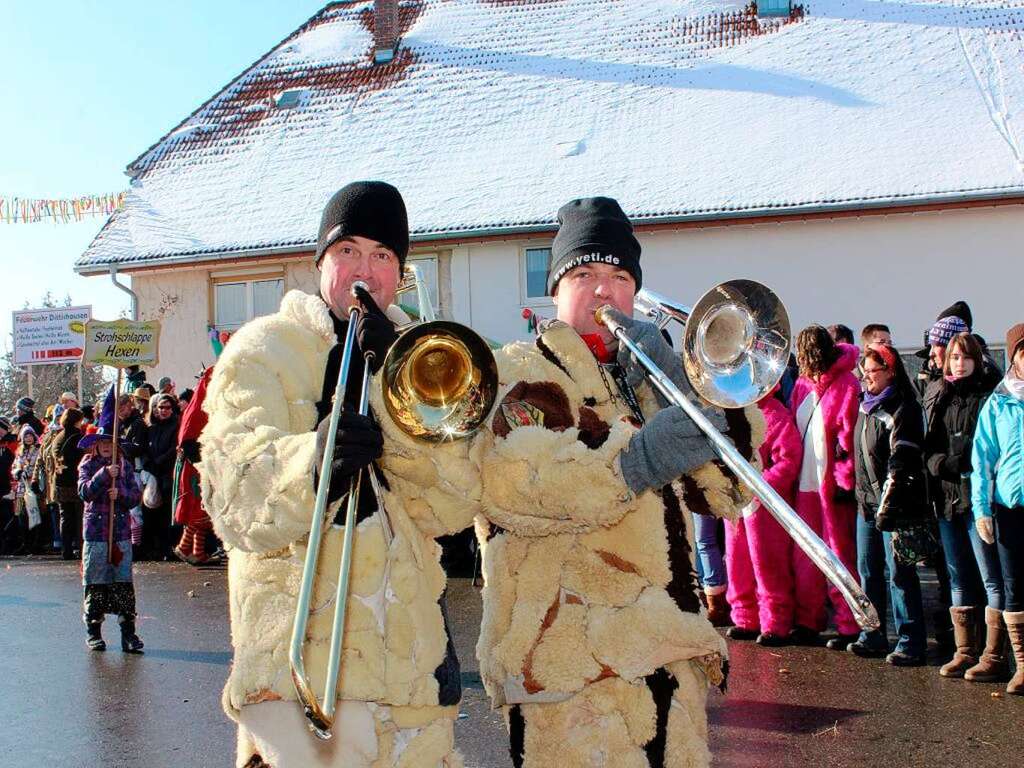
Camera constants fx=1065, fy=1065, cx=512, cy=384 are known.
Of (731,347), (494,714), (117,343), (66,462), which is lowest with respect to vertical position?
(494,714)

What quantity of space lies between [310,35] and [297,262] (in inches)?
Result: 296

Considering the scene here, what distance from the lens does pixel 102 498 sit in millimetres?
8211

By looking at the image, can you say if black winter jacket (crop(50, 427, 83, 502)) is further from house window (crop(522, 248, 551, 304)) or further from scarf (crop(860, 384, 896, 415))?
scarf (crop(860, 384, 896, 415))

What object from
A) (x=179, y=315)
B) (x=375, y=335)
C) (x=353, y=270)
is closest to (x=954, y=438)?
(x=353, y=270)

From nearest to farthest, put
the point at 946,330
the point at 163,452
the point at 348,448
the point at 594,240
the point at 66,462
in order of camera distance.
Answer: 1. the point at 348,448
2. the point at 594,240
3. the point at 946,330
4. the point at 163,452
5. the point at 66,462

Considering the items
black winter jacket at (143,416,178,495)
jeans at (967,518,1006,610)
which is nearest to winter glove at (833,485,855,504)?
jeans at (967,518,1006,610)

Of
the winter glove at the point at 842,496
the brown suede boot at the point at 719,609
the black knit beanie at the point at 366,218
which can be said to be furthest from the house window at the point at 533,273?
the black knit beanie at the point at 366,218

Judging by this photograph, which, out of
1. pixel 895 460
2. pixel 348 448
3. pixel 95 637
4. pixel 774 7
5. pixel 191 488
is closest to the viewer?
pixel 348 448

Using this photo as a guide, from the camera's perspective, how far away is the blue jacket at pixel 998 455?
5680 mm

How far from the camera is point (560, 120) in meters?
18.1

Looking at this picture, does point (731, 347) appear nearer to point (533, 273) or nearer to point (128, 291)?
point (533, 273)

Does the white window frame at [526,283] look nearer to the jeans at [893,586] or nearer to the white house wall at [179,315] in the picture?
the white house wall at [179,315]

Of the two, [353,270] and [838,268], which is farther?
[838,268]

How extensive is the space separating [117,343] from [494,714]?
6735mm
